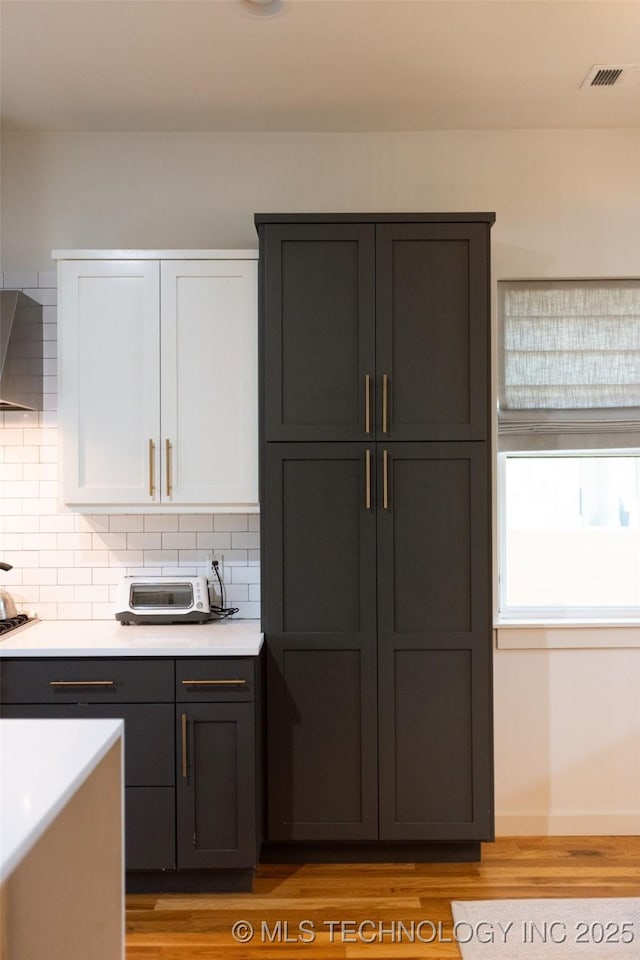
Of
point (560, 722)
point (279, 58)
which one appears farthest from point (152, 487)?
point (560, 722)

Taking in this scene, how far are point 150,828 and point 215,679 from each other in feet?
1.87

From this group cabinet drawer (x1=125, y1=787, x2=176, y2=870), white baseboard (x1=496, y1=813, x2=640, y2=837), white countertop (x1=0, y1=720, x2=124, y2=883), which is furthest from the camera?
white baseboard (x1=496, y1=813, x2=640, y2=837)

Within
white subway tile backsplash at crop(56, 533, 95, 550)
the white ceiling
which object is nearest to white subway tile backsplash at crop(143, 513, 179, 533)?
white subway tile backsplash at crop(56, 533, 95, 550)

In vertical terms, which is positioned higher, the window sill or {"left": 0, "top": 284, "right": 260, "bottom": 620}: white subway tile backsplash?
{"left": 0, "top": 284, "right": 260, "bottom": 620}: white subway tile backsplash

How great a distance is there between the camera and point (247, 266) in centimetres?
285

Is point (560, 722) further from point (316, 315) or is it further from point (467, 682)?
point (316, 315)

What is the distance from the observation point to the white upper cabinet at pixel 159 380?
2.85 meters

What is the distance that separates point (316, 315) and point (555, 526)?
142cm

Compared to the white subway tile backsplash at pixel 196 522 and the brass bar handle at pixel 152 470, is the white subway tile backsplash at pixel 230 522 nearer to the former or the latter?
the white subway tile backsplash at pixel 196 522

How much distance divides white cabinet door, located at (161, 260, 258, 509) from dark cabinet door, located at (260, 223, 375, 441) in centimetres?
11

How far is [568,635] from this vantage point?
3133 mm

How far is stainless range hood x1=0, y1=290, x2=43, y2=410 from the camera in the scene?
9.33 feet

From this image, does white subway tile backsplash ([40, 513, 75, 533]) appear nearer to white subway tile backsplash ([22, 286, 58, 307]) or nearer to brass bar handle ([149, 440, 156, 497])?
brass bar handle ([149, 440, 156, 497])

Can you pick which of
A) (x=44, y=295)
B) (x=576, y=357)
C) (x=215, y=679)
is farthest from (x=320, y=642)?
(x=44, y=295)
